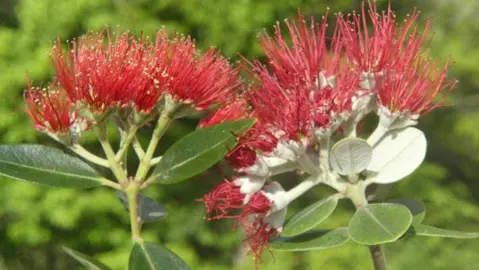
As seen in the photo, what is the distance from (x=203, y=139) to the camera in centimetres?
128

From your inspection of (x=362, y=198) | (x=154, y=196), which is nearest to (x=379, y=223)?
(x=362, y=198)

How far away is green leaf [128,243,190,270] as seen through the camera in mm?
1258

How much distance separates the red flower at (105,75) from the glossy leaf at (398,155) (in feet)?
1.13

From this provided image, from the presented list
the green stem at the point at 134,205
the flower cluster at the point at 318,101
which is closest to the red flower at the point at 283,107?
the flower cluster at the point at 318,101

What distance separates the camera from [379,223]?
1186 mm

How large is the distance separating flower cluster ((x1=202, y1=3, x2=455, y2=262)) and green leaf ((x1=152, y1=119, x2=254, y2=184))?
3cm

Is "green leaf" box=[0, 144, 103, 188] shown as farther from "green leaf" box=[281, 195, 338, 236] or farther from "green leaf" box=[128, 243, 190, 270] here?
"green leaf" box=[281, 195, 338, 236]

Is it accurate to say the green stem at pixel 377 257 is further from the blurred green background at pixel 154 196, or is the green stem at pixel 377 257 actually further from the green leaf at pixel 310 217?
the blurred green background at pixel 154 196

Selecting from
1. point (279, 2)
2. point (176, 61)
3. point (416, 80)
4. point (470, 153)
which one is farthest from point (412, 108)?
point (470, 153)

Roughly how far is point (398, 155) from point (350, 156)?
3.6 inches

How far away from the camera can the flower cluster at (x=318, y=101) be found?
122 cm

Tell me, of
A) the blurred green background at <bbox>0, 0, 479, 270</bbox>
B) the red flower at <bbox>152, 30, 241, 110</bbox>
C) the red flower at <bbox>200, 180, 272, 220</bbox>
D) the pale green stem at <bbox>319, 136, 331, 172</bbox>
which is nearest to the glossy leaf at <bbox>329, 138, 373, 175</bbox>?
the pale green stem at <bbox>319, 136, 331, 172</bbox>

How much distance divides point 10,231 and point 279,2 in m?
2.44

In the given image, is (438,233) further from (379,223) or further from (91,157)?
(91,157)
